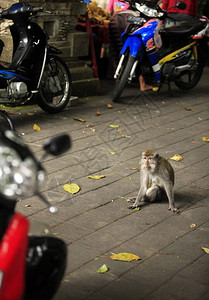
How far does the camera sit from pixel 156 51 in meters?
9.72

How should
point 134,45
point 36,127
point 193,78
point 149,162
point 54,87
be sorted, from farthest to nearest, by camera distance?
point 193,78, point 134,45, point 54,87, point 36,127, point 149,162

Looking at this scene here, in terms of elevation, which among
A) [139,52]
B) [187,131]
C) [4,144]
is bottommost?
[187,131]

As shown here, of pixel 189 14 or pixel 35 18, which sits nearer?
pixel 35 18

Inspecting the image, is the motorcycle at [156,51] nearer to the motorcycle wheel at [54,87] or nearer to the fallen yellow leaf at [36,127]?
the motorcycle wheel at [54,87]

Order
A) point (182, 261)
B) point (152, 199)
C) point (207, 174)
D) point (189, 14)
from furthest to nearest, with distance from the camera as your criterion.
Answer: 1. point (189, 14)
2. point (207, 174)
3. point (152, 199)
4. point (182, 261)

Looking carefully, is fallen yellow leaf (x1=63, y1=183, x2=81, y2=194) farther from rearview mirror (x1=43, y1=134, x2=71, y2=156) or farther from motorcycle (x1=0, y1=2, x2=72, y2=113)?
rearview mirror (x1=43, y1=134, x2=71, y2=156)

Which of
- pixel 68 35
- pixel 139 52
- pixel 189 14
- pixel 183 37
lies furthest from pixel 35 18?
pixel 189 14

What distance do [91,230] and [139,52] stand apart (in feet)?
16.3

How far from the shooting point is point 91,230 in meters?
4.71

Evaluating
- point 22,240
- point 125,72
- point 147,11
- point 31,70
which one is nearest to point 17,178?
point 22,240

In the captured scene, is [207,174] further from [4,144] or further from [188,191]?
[4,144]

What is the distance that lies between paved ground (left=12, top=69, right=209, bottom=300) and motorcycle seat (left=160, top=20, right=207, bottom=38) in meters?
1.35

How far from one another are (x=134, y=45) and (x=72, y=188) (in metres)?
4.02

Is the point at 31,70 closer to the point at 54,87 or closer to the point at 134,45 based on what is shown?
the point at 54,87
